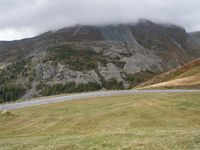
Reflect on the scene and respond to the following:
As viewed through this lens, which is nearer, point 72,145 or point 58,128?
point 72,145

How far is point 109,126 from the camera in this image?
3419 cm

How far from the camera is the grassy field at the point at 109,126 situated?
2158 cm

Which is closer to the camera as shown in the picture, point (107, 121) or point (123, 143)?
point (123, 143)

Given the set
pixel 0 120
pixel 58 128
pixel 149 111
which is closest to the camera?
pixel 58 128

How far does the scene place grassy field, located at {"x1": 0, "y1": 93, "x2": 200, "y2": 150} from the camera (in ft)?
70.8

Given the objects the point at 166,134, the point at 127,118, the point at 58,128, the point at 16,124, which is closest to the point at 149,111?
the point at 127,118

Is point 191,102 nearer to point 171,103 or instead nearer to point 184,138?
point 171,103

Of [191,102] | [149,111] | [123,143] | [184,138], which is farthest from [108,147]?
[191,102]

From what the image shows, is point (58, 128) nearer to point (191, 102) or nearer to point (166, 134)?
point (166, 134)

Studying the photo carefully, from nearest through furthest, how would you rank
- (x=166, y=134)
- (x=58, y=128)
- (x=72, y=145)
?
(x=72, y=145) → (x=166, y=134) → (x=58, y=128)

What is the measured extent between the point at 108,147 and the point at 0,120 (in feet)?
85.1

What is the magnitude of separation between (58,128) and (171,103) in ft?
53.8

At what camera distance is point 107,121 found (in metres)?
36.7

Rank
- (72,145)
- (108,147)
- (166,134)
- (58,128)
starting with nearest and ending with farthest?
(108,147)
(72,145)
(166,134)
(58,128)
